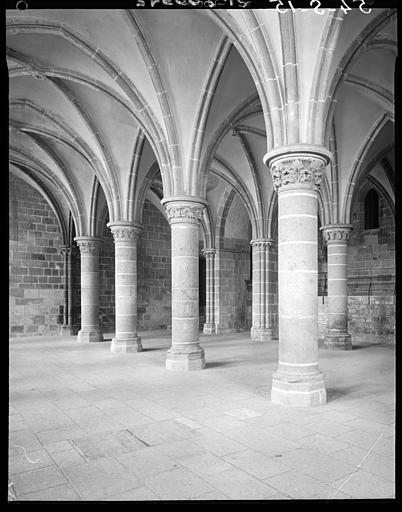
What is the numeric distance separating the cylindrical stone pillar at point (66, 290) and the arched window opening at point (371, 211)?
11.6 m

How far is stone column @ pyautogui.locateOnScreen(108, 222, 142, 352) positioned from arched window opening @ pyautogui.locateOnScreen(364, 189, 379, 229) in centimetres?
922

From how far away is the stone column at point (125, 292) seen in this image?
11.2m

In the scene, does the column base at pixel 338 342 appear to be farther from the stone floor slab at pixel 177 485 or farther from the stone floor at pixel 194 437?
the stone floor slab at pixel 177 485

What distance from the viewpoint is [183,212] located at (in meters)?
8.53

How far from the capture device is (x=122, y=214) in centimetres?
1161

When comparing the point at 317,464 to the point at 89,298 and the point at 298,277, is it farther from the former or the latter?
the point at 89,298

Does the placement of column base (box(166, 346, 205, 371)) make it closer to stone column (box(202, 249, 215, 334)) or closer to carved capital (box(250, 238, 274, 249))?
carved capital (box(250, 238, 274, 249))

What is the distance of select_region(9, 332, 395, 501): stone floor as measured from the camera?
Result: 3279 mm

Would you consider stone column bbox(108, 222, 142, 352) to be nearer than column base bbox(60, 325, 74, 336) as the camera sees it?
Yes

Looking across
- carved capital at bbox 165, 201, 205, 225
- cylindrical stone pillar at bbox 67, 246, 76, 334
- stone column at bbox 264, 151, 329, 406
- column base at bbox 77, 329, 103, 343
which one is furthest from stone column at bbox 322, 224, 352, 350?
cylindrical stone pillar at bbox 67, 246, 76, 334

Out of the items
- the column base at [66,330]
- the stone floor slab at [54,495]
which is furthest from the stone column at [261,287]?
the stone floor slab at [54,495]

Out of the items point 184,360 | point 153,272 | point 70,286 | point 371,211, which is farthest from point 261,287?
point 70,286

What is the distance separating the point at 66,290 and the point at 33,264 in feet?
5.35
